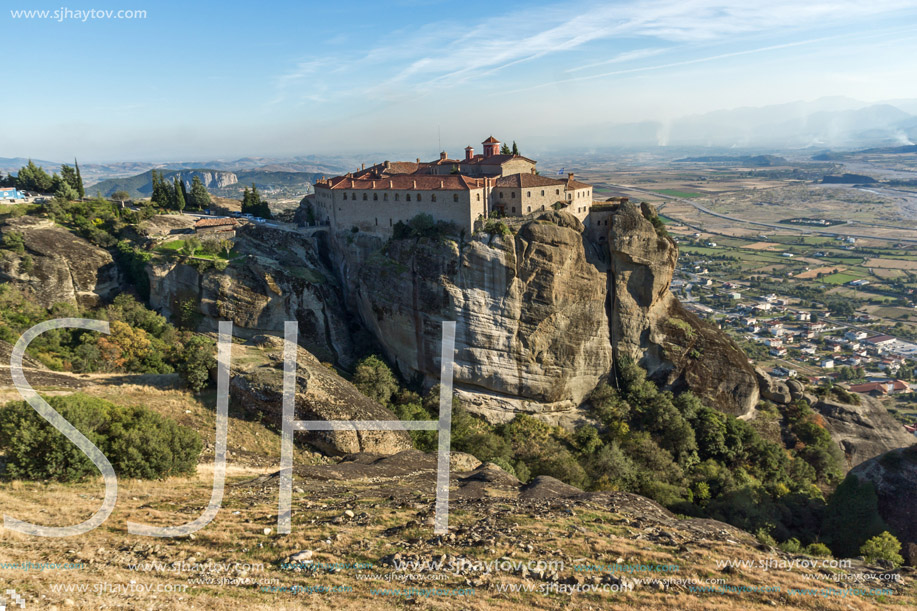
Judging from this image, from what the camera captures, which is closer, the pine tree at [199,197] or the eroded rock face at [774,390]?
the eroded rock face at [774,390]

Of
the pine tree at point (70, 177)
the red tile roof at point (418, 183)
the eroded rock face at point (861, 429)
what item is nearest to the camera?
the red tile roof at point (418, 183)

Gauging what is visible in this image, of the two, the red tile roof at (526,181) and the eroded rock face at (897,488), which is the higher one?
the red tile roof at (526,181)

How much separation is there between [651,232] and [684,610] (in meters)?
29.7

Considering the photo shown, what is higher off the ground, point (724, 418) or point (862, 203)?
point (862, 203)

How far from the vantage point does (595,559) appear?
13.9m

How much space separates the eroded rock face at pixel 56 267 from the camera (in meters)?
36.2

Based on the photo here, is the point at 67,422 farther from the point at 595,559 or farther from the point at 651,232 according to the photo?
the point at 651,232

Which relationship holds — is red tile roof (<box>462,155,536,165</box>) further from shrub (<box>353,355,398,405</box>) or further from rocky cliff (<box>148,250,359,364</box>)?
shrub (<box>353,355,398,405</box>)

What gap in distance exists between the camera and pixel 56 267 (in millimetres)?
37656

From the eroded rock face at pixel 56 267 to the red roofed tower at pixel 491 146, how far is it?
31704 mm

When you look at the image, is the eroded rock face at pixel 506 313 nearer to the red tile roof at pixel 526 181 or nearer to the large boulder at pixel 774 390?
the red tile roof at pixel 526 181

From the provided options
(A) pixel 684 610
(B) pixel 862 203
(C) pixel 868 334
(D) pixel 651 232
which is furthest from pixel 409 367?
(B) pixel 862 203

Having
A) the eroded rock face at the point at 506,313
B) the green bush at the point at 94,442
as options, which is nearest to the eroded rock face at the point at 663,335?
the eroded rock face at the point at 506,313

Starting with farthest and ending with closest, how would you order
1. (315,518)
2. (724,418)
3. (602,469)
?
1. (724,418)
2. (602,469)
3. (315,518)
